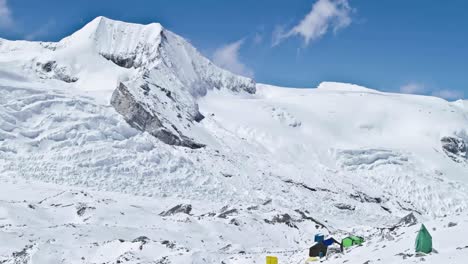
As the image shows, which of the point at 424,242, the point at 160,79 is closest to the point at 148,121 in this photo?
the point at 160,79

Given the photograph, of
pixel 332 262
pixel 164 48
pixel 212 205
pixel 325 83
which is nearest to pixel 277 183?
pixel 212 205

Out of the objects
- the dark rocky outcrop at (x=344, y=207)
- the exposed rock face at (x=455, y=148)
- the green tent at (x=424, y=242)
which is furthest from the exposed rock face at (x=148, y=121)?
the green tent at (x=424, y=242)

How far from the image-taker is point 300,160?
88500 mm

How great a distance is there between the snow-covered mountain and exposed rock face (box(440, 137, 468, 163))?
24 centimetres

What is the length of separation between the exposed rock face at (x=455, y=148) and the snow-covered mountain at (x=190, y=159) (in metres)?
0.24

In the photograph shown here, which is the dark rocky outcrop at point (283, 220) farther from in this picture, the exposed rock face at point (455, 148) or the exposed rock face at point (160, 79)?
the exposed rock face at point (455, 148)

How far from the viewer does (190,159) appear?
75.8 m

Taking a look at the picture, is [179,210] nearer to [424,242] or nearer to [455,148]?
[424,242]

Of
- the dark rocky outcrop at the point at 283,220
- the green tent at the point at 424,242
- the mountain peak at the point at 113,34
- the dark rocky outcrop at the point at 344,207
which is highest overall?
the mountain peak at the point at 113,34

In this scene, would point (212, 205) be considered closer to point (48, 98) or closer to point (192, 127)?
point (192, 127)

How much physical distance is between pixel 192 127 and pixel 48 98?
63.8 ft

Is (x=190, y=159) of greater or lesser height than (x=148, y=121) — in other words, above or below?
below

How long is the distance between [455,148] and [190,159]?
5127cm

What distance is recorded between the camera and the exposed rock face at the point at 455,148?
103375mm
